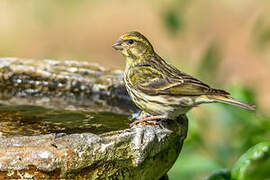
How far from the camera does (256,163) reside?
3959 mm

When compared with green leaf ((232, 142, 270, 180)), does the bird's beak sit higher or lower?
higher

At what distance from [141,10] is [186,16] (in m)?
8.30

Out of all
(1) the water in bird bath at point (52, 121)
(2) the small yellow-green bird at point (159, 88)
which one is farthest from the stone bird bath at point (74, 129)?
(2) the small yellow-green bird at point (159, 88)

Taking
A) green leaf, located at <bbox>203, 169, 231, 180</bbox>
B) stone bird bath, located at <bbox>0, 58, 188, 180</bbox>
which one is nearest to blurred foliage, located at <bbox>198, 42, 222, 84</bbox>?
stone bird bath, located at <bbox>0, 58, 188, 180</bbox>

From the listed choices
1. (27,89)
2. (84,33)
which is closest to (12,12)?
(84,33)

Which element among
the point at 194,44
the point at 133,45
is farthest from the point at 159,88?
the point at 194,44

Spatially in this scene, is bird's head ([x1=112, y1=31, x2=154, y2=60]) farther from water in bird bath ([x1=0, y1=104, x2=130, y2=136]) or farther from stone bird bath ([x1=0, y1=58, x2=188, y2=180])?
water in bird bath ([x1=0, y1=104, x2=130, y2=136])

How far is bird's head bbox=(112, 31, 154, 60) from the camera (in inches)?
224

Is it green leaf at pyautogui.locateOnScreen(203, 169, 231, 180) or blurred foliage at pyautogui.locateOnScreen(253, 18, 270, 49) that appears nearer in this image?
green leaf at pyautogui.locateOnScreen(203, 169, 231, 180)

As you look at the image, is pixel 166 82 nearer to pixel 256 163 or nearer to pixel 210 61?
pixel 210 61

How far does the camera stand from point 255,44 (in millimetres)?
6246

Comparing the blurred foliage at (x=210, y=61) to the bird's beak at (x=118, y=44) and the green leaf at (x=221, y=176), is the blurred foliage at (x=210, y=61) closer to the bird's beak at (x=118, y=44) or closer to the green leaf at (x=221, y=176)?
the bird's beak at (x=118, y=44)

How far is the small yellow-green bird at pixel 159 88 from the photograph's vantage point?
4.95 m

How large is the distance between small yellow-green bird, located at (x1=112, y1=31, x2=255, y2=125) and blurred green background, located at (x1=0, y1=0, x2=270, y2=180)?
10.5 inches
